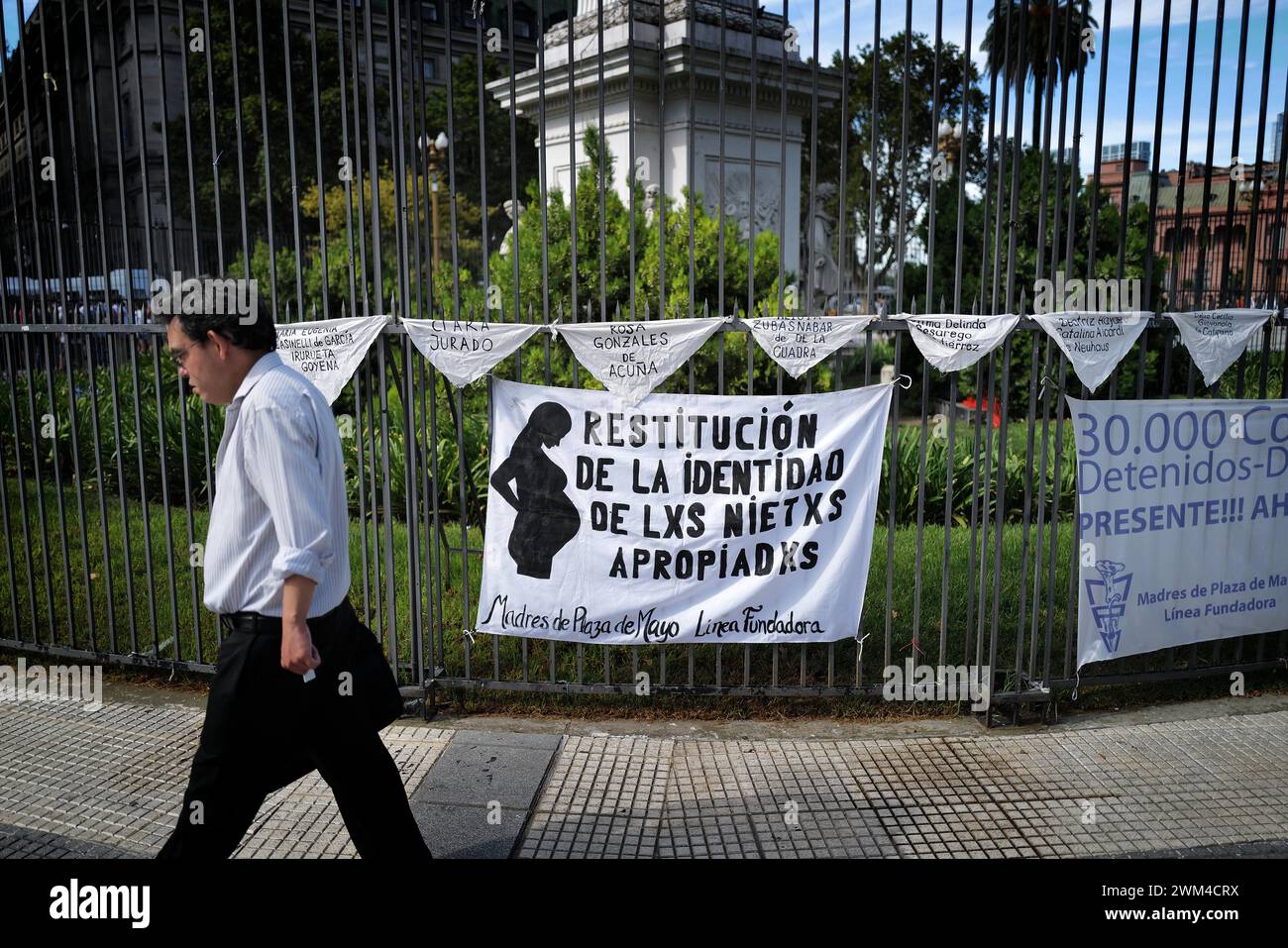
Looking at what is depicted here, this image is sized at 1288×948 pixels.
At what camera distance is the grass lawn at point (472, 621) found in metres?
5.29

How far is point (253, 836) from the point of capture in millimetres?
3852

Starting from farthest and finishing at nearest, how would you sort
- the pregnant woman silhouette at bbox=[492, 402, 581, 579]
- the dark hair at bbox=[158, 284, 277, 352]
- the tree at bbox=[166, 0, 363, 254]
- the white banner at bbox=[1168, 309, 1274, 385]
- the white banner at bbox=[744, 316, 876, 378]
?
the tree at bbox=[166, 0, 363, 254] < the white banner at bbox=[1168, 309, 1274, 385] < the pregnant woman silhouette at bbox=[492, 402, 581, 579] < the white banner at bbox=[744, 316, 876, 378] < the dark hair at bbox=[158, 284, 277, 352]

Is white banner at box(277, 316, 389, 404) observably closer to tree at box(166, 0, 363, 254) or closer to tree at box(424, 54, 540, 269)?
tree at box(166, 0, 363, 254)

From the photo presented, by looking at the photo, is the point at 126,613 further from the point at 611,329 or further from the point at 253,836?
the point at 611,329

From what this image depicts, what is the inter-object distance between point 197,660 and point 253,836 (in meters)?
1.74

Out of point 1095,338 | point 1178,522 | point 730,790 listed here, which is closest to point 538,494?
point 730,790

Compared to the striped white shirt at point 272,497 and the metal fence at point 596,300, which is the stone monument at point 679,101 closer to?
the metal fence at point 596,300

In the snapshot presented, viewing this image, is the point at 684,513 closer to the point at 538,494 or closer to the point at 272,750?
the point at 538,494

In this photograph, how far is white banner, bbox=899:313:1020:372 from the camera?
4605mm

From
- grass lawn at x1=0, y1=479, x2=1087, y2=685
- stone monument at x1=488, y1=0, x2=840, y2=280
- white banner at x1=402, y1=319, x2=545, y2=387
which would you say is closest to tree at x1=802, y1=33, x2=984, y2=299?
stone monument at x1=488, y1=0, x2=840, y2=280

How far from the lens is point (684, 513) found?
480 centimetres

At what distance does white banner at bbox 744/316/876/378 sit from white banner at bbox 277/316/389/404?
1.77 metres

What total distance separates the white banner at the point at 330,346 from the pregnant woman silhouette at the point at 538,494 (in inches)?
33.0
